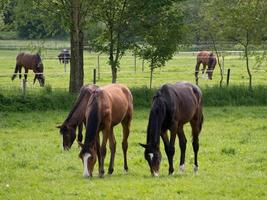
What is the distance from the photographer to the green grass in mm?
9922

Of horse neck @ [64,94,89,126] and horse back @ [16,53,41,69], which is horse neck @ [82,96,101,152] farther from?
horse back @ [16,53,41,69]

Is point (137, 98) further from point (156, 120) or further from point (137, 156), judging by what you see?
point (156, 120)

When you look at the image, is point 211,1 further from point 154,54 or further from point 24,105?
point 24,105

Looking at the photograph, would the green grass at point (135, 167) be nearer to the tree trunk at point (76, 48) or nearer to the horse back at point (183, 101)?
the horse back at point (183, 101)

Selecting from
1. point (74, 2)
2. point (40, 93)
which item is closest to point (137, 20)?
point (74, 2)

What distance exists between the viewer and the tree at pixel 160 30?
2573 centimetres

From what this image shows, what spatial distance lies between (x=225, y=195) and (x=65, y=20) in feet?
52.0

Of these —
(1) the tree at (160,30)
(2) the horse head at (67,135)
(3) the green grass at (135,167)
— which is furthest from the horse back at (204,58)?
(2) the horse head at (67,135)

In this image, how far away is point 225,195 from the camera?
9.70m

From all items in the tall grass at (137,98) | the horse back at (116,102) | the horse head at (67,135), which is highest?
the horse back at (116,102)

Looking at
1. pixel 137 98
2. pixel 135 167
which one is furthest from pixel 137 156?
pixel 137 98

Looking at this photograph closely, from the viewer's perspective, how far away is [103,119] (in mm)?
11930

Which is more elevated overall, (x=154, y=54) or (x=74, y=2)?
(x=74, y=2)

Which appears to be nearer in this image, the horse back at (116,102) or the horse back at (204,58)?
the horse back at (116,102)
